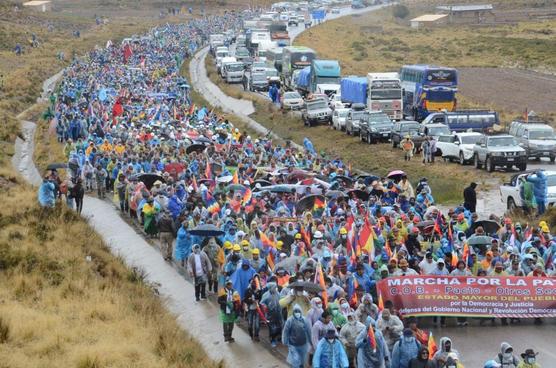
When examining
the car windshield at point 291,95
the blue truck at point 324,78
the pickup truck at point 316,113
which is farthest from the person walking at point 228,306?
the blue truck at point 324,78

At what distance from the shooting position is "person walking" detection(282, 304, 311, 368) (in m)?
15.4

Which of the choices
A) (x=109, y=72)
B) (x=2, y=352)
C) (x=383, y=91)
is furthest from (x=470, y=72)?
(x=2, y=352)

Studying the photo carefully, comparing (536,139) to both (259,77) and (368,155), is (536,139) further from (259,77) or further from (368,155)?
(259,77)

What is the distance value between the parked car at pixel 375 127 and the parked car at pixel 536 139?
21.4ft

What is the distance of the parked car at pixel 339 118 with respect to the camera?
4900cm

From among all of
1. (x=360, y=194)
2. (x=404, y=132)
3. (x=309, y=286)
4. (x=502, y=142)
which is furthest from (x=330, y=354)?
(x=404, y=132)

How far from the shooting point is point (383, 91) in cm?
4912

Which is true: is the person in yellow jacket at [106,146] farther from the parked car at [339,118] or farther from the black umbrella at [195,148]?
the parked car at [339,118]

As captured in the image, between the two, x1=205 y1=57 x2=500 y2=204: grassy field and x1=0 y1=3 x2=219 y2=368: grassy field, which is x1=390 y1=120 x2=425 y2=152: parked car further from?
x1=0 y1=3 x2=219 y2=368: grassy field

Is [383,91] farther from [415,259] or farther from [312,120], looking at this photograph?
[415,259]

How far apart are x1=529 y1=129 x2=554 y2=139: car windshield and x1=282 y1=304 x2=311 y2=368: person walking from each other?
24612 mm

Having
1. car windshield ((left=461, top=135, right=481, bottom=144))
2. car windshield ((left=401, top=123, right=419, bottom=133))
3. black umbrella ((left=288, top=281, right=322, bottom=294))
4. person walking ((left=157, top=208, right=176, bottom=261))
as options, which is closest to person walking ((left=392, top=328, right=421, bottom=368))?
black umbrella ((left=288, top=281, right=322, bottom=294))

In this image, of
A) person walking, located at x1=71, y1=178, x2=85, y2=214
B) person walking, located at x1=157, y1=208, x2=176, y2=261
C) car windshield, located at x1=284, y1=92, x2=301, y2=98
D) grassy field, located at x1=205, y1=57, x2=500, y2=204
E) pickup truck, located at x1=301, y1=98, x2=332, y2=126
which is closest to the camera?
person walking, located at x1=157, y1=208, x2=176, y2=261

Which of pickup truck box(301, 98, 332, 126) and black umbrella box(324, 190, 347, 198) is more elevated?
black umbrella box(324, 190, 347, 198)
